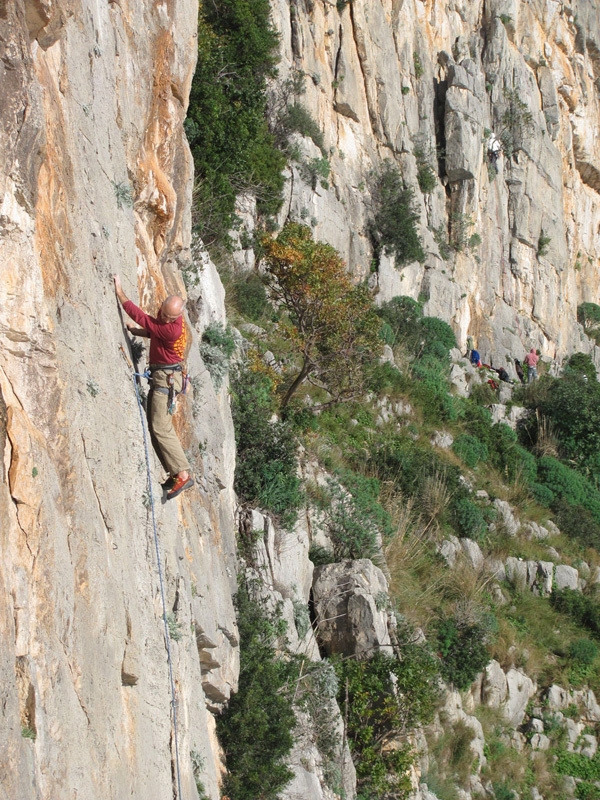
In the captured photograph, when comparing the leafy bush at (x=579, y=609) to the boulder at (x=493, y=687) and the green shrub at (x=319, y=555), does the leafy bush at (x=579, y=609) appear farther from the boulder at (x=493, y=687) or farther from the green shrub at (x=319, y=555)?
the green shrub at (x=319, y=555)

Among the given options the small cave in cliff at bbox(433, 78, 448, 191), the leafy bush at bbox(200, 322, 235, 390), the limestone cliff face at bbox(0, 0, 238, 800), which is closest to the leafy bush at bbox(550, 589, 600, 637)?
the leafy bush at bbox(200, 322, 235, 390)

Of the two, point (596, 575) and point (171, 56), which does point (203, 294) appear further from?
point (596, 575)

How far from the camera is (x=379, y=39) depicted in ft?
79.3

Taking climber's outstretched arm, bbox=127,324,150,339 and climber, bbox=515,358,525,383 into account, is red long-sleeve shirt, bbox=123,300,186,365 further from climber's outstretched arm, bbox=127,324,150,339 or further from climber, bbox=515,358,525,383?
climber, bbox=515,358,525,383

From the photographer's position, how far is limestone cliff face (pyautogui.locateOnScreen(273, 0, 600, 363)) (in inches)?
885

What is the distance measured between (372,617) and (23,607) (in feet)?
27.5

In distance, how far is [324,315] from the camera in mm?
13836

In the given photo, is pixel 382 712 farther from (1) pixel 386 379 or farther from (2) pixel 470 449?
(2) pixel 470 449

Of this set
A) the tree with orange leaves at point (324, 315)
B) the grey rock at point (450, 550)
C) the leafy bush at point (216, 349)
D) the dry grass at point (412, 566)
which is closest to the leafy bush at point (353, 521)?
the dry grass at point (412, 566)

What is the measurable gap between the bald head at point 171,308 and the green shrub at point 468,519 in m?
12.0

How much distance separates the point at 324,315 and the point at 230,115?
5.40m

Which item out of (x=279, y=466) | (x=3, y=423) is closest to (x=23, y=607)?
(x=3, y=423)

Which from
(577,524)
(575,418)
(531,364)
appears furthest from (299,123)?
(577,524)

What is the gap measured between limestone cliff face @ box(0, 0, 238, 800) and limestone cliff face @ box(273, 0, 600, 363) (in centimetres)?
1290
